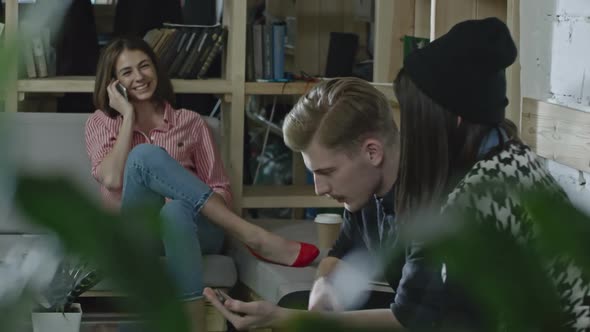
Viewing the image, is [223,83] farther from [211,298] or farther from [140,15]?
[211,298]

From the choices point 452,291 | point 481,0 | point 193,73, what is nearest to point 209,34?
point 193,73

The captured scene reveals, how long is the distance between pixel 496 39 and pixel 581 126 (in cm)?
76

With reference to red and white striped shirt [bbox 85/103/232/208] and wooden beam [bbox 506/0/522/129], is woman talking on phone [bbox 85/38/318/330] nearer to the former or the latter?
red and white striped shirt [bbox 85/103/232/208]

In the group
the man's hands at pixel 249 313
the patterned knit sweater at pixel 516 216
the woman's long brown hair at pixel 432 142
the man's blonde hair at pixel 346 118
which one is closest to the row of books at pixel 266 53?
the man's blonde hair at pixel 346 118

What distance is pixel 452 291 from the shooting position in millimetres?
249

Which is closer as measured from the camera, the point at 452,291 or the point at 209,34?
the point at 452,291

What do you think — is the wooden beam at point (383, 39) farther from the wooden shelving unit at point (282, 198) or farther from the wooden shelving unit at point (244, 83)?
the wooden shelving unit at point (282, 198)

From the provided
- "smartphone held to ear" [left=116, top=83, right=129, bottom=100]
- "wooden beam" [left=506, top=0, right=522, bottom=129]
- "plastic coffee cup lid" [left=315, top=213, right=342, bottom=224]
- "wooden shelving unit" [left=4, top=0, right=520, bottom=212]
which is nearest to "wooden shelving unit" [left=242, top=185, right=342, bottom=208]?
"wooden shelving unit" [left=4, top=0, right=520, bottom=212]

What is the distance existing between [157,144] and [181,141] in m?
0.08

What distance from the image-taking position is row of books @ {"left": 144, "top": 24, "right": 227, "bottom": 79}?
3910 millimetres

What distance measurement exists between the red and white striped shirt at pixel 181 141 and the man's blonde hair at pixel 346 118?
1.49m

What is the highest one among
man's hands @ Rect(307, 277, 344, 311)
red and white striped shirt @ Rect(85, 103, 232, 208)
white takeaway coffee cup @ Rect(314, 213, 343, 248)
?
red and white striped shirt @ Rect(85, 103, 232, 208)

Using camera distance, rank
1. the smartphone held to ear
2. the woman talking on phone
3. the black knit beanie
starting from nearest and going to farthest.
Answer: the black knit beanie < the woman talking on phone < the smartphone held to ear

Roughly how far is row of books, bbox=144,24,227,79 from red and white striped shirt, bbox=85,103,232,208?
26 cm
